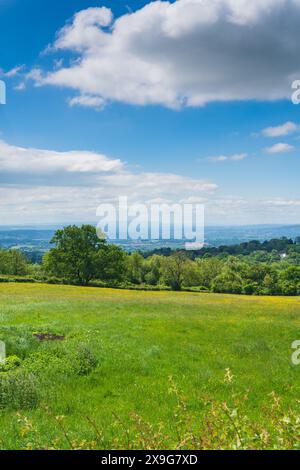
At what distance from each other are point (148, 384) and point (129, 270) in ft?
293

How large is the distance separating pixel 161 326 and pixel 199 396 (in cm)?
1085

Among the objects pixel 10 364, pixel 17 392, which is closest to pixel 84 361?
pixel 10 364

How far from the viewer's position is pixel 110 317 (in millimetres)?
24969

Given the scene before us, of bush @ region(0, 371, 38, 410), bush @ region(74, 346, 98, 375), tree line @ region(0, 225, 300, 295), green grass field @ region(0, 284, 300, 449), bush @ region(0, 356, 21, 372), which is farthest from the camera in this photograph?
tree line @ region(0, 225, 300, 295)

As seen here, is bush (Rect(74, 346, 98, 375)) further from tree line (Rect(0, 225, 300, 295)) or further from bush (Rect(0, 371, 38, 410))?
tree line (Rect(0, 225, 300, 295))

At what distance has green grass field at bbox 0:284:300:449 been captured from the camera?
6910 millimetres

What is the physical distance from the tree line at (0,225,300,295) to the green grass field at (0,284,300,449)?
53.1 metres

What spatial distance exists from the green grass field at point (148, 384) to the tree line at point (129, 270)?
5313 cm

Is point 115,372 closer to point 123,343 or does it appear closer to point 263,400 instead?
point 123,343

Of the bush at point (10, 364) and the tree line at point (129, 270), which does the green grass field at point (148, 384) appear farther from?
the tree line at point (129, 270)

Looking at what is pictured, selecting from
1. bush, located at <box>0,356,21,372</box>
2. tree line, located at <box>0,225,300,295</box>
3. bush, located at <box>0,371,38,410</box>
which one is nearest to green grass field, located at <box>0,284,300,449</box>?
bush, located at <box>0,371,38,410</box>

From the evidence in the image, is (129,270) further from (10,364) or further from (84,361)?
(10,364)
